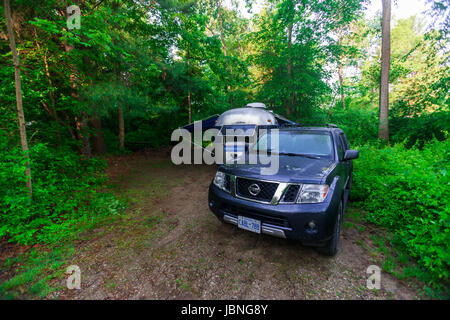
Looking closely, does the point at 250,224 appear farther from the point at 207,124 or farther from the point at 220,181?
the point at 207,124

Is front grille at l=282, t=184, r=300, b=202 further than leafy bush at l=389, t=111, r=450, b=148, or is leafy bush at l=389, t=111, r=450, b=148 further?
leafy bush at l=389, t=111, r=450, b=148

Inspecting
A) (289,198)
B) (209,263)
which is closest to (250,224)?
(289,198)

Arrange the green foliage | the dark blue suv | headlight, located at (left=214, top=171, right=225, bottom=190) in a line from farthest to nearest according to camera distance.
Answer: the green foliage → headlight, located at (left=214, top=171, right=225, bottom=190) → the dark blue suv

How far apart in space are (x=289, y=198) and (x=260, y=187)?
0.39 meters

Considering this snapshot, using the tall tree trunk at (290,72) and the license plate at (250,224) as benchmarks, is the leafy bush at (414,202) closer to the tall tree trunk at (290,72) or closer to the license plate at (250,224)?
the license plate at (250,224)

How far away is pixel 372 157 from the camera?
16.1 feet

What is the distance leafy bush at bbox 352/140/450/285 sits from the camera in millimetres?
2197

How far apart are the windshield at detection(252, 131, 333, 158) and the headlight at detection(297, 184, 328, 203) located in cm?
107

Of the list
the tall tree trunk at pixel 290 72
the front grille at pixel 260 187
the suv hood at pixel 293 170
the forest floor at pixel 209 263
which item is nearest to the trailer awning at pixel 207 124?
the tall tree trunk at pixel 290 72

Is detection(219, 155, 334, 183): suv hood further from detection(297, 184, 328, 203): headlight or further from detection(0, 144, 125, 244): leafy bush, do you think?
detection(0, 144, 125, 244): leafy bush

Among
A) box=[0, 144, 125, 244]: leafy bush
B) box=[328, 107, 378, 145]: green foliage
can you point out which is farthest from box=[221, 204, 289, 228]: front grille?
box=[328, 107, 378, 145]: green foliage

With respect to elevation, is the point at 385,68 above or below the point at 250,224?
above

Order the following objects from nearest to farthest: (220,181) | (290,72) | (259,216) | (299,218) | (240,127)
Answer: (299,218), (259,216), (220,181), (240,127), (290,72)

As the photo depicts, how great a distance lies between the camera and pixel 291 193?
230 cm
